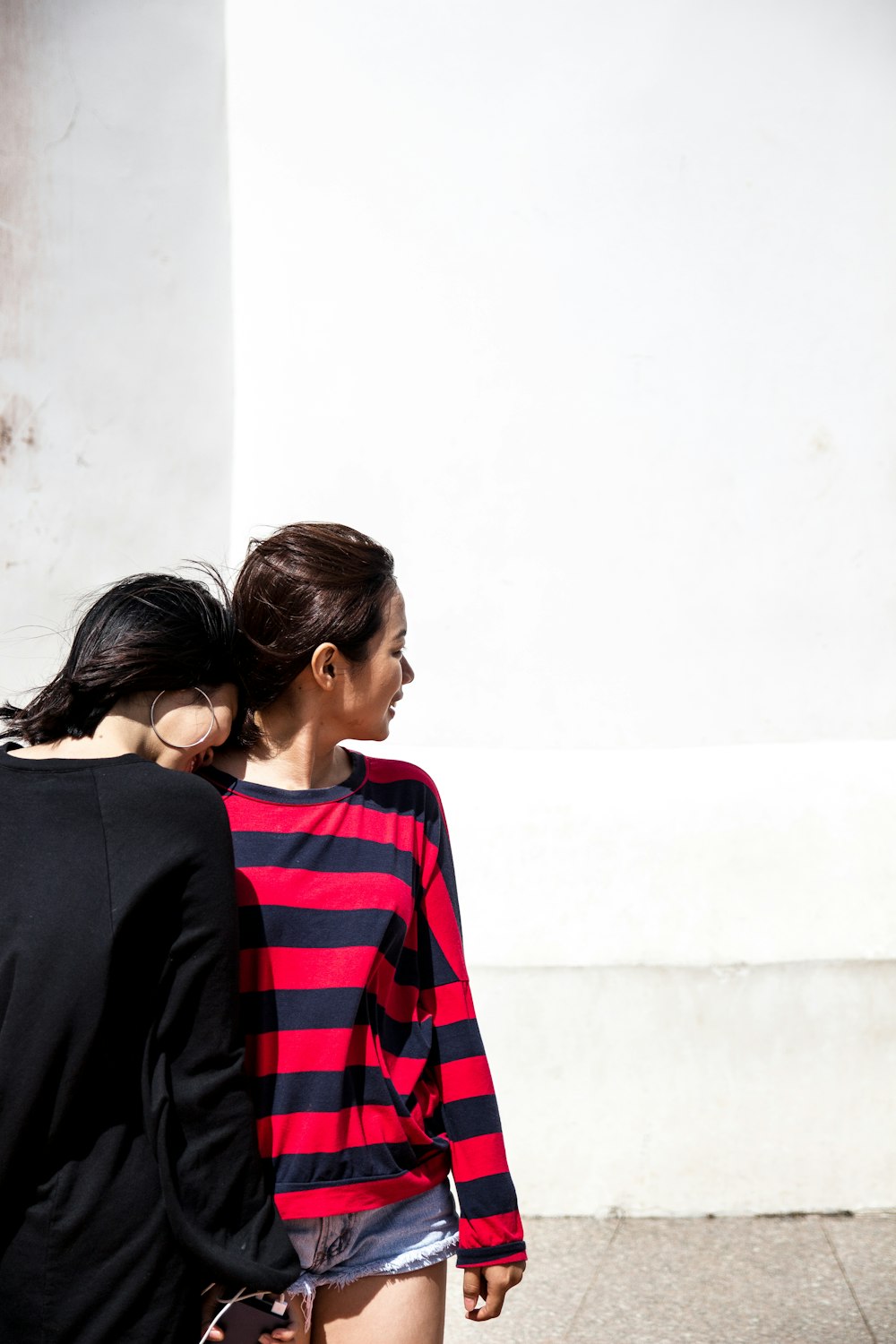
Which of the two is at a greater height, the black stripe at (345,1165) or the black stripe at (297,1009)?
the black stripe at (297,1009)

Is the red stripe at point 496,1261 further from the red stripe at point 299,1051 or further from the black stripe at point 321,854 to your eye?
the black stripe at point 321,854

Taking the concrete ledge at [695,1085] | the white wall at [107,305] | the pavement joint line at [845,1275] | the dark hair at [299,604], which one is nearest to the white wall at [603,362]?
the white wall at [107,305]

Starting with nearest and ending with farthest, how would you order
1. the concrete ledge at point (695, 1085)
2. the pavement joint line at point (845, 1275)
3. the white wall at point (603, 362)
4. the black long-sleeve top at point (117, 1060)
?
the black long-sleeve top at point (117, 1060), the pavement joint line at point (845, 1275), the concrete ledge at point (695, 1085), the white wall at point (603, 362)

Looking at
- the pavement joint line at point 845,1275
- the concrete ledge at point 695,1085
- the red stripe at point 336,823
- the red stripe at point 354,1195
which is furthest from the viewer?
the concrete ledge at point 695,1085

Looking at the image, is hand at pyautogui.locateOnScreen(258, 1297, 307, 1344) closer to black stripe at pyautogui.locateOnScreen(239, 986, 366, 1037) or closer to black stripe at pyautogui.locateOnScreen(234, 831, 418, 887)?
black stripe at pyautogui.locateOnScreen(239, 986, 366, 1037)

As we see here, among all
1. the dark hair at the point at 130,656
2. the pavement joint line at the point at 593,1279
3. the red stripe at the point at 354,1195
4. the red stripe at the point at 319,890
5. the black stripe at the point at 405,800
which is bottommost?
the pavement joint line at the point at 593,1279

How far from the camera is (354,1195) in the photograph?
1.70 meters

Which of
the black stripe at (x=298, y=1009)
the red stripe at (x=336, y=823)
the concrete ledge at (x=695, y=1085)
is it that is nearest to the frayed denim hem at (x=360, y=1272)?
the black stripe at (x=298, y=1009)

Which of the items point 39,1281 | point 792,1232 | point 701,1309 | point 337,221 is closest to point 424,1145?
point 39,1281

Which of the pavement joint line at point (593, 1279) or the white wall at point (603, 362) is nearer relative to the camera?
the pavement joint line at point (593, 1279)

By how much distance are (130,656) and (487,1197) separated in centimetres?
92

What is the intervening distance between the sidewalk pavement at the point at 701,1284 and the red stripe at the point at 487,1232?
151 cm

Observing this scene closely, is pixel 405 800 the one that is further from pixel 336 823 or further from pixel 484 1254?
pixel 484 1254

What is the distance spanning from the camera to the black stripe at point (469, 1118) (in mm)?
1835
